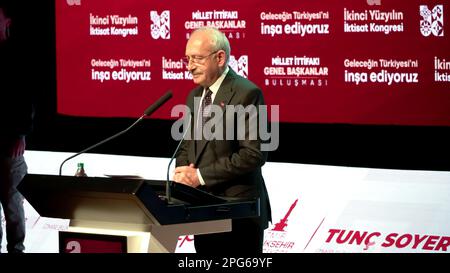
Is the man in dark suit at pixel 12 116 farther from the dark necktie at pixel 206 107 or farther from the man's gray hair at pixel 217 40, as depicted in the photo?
the man's gray hair at pixel 217 40

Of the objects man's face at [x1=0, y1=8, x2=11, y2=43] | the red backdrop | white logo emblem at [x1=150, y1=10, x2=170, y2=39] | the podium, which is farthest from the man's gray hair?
white logo emblem at [x1=150, y1=10, x2=170, y2=39]

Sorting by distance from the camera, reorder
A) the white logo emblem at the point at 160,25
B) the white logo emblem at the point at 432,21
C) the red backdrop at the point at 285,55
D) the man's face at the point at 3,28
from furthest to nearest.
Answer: the white logo emblem at the point at 160,25 → the man's face at the point at 3,28 → the red backdrop at the point at 285,55 → the white logo emblem at the point at 432,21

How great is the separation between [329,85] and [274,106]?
1.43ft

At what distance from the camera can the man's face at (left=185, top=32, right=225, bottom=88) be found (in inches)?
153

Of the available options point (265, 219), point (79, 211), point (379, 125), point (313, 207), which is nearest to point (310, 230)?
point (313, 207)

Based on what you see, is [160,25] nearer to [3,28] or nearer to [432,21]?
[3,28]

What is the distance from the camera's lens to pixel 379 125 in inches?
228

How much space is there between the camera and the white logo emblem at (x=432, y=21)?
5480 mm

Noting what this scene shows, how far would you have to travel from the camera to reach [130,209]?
3170 millimetres

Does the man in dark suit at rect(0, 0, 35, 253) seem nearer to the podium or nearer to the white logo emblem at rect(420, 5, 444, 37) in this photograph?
the podium

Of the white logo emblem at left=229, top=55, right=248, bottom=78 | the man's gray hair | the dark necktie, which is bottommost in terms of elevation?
the dark necktie

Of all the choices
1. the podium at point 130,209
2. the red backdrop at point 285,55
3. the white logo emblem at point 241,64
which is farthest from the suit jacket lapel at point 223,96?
the white logo emblem at point 241,64

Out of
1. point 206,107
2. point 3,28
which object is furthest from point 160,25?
point 206,107

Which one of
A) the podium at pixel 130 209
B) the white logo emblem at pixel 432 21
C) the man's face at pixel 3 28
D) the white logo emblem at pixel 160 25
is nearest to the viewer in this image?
the podium at pixel 130 209
